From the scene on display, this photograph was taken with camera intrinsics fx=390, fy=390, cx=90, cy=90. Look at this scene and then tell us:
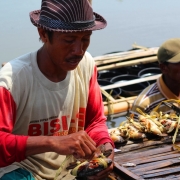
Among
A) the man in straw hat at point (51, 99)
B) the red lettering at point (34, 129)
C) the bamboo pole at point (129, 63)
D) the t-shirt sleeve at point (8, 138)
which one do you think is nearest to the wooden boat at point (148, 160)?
the man in straw hat at point (51, 99)

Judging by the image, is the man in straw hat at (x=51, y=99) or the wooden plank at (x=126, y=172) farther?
the wooden plank at (x=126, y=172)

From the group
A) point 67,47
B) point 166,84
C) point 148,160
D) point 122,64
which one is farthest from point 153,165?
point 122,64

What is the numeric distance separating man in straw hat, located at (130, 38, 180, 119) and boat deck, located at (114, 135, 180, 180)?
891 millimetres

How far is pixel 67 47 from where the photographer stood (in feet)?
7.79

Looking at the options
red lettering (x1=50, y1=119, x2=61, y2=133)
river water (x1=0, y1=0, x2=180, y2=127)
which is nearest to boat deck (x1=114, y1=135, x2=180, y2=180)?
red lettering (x1=50, y1=119, x2=61, y2=133)

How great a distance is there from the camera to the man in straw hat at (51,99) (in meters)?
2.27

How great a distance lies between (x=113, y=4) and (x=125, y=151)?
12470 millimetres

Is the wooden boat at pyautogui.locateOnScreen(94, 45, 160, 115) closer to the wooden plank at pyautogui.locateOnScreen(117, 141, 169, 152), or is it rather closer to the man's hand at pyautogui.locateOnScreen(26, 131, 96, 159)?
the wooden plank at pyautogui.locateOnScreen(117, 141, 169, 152)

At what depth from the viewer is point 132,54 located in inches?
324

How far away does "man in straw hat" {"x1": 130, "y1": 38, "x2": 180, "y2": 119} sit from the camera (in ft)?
13.9

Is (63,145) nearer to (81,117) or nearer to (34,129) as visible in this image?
(34,129)

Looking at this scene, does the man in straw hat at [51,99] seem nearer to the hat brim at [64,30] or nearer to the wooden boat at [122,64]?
the hat brim at [64,30]

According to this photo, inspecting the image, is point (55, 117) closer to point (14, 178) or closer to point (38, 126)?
point (38, 126)

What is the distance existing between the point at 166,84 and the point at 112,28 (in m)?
7.46
